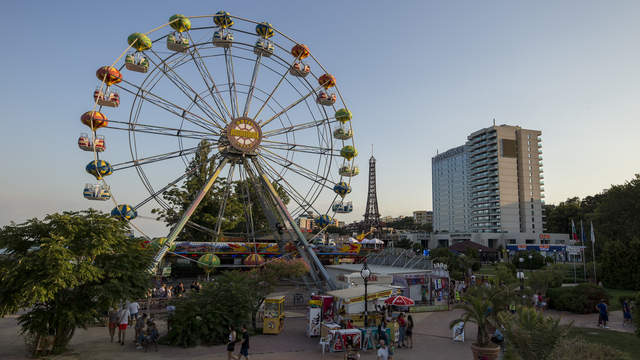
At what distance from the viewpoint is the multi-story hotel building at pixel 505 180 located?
11588 centimetres

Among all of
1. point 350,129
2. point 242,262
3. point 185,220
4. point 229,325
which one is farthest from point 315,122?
point 229,325

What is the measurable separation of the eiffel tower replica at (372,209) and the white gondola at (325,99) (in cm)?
8928

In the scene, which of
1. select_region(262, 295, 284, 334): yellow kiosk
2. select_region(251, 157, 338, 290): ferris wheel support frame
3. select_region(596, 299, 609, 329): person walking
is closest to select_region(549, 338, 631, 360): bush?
select_region(262, 295, 284, 334): yellow kiosk

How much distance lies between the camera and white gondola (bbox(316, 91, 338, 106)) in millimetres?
28422

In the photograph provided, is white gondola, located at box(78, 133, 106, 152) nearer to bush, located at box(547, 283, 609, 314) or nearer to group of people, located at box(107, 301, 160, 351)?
group of people, located at box(107, 301, 160, 351)

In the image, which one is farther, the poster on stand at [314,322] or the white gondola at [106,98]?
the white gondola at [106,98]

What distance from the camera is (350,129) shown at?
2902 cm

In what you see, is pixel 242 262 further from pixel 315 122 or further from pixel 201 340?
pixel 201 340

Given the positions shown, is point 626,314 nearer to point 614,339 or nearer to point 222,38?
point 614,339

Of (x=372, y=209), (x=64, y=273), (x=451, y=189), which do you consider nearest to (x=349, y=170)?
(x=64, y=273)

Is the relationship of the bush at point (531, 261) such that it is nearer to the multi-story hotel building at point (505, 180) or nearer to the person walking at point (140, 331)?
the person walking at point (140, 331)

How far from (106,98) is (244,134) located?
8.21 metres

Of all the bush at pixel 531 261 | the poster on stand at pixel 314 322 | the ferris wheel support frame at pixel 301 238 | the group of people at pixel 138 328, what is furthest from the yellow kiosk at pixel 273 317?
the bush at pixel 531 261

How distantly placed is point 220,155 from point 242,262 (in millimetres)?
11952
